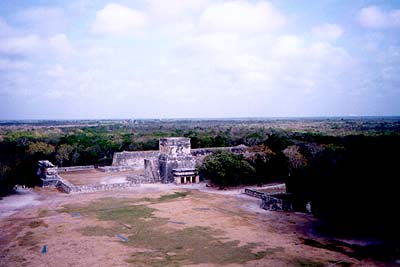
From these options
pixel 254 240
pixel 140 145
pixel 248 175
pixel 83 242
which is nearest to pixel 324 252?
pixel 254 240

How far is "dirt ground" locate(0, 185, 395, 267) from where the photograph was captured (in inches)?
607

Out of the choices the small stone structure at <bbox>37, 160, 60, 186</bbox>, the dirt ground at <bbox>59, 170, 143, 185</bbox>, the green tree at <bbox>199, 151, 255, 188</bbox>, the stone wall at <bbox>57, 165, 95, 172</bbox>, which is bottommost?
the dirt ground at <bbox>59, 170, 143, 185</bbox>

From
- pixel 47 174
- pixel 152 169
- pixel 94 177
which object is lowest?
pixel 94 177

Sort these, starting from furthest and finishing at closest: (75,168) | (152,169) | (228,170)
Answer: (75,168), (152,169), (228,170)

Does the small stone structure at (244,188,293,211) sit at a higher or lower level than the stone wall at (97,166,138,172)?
higher

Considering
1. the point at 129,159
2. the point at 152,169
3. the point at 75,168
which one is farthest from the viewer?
the point at 129,159

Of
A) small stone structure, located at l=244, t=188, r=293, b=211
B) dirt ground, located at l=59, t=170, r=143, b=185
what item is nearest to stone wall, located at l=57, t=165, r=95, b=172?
dirt ground, located at l=59, t=170, r=143, b=185

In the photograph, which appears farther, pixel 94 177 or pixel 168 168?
pixel 94 177

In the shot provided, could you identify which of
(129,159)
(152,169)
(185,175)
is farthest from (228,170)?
(129,159)

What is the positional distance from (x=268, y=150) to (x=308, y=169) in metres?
15.3

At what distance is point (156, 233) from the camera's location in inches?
763

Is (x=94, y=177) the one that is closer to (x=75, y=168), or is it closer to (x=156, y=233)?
(x=75, y=168)

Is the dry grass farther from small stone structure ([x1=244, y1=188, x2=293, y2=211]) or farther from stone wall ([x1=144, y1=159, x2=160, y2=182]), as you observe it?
stone wall ([x1=144, y1=159, x2=160, y2=182])

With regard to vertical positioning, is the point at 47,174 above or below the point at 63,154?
below
